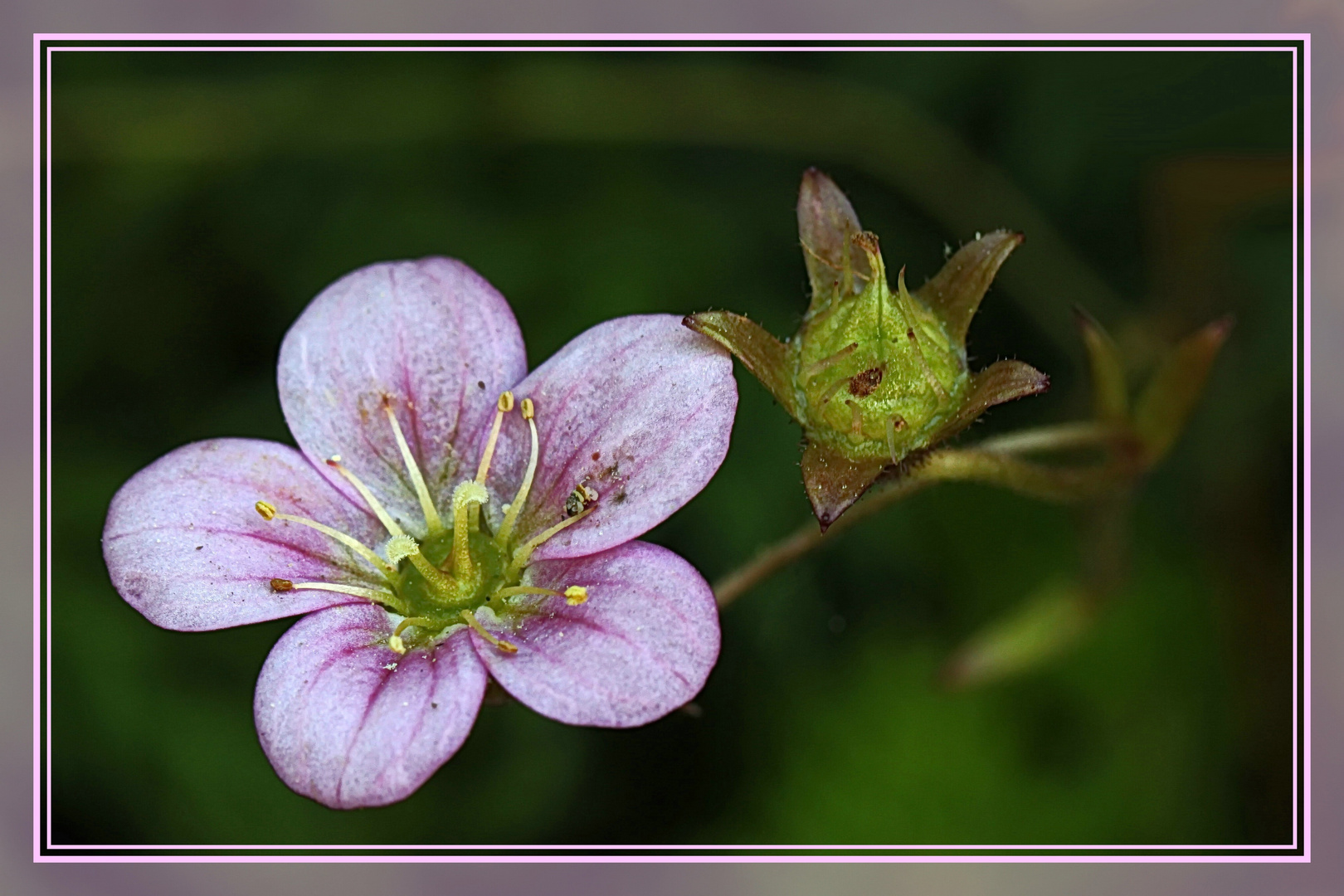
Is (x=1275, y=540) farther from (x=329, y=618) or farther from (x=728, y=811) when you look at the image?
(x=329, y=618)

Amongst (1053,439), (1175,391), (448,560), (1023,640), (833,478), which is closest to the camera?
(833,478)

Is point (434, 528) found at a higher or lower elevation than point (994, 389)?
lower

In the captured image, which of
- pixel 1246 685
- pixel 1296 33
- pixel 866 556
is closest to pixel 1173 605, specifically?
pixel 1246 685

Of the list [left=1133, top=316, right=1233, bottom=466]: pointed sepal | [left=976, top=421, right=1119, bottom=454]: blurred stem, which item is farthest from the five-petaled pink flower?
[left=1133, top=316, right=1233, bottom=466]: pointed sepal

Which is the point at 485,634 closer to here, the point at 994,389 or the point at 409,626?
the point at 409,626

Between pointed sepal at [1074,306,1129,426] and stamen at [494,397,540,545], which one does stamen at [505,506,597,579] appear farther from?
pointed sepal at [1074,306,1129,426]

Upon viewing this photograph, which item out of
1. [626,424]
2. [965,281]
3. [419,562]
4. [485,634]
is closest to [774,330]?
[965,281]

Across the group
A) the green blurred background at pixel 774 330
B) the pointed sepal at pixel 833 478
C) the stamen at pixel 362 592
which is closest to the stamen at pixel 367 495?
the stamen at pixel 362 592

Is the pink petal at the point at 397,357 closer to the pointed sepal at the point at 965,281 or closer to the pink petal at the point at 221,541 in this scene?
the pink petal at the point at 221,541
